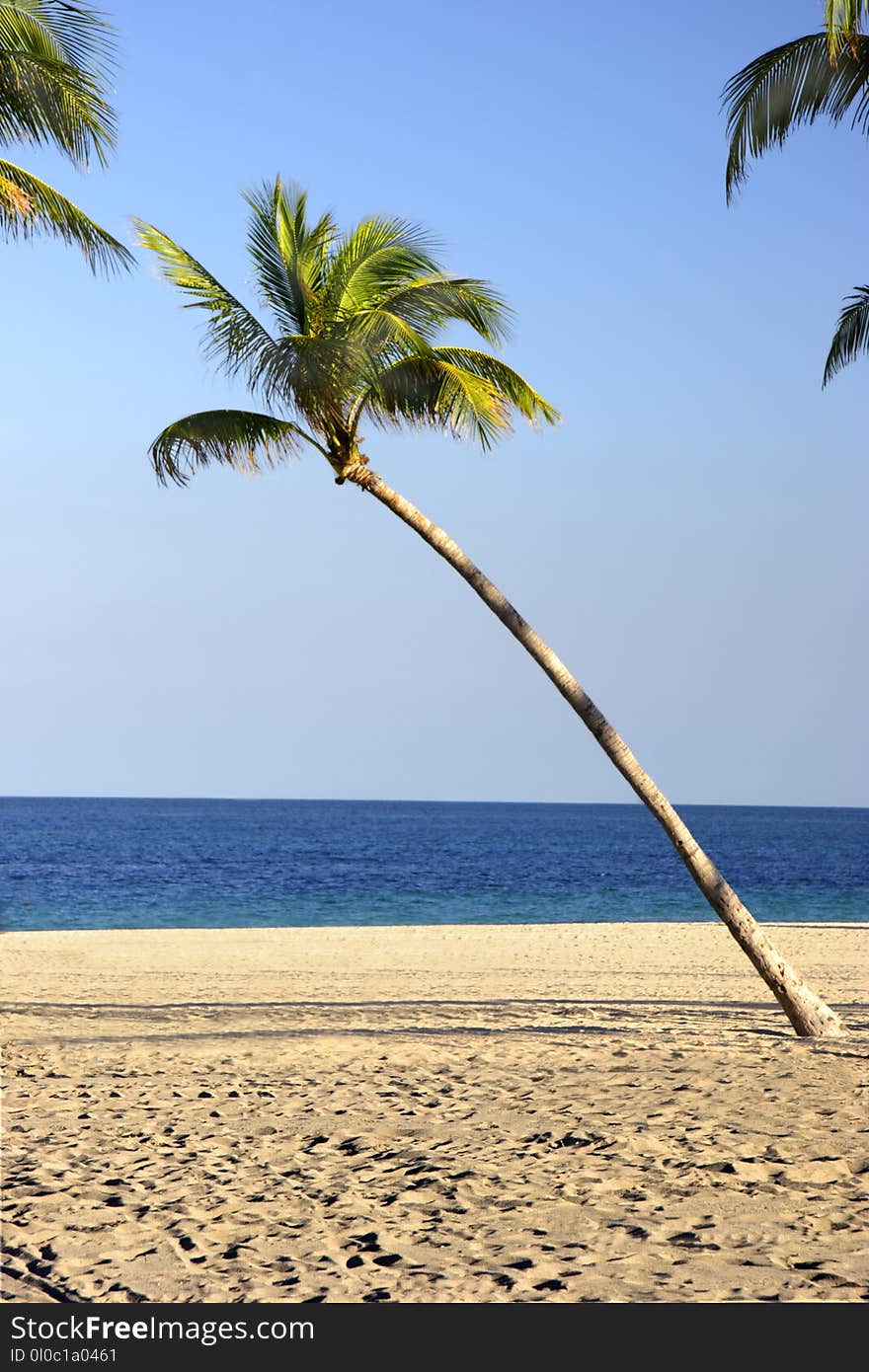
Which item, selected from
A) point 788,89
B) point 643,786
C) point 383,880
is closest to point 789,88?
point 788,89

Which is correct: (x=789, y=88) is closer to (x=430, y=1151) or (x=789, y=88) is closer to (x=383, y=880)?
(x=430, y=1151)

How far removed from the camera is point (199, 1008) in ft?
40.8

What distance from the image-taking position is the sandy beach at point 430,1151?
4.78 metres

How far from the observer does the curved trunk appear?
9.93 meters

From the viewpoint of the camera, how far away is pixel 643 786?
1023 centimetres

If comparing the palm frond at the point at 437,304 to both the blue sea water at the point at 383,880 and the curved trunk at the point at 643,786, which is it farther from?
the blue sea water at the point at 383,880

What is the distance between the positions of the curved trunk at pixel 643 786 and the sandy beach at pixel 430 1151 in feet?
→ 1.13

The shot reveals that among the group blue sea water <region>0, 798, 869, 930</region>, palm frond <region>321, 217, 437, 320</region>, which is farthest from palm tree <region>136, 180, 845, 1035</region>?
blue sea water <region>0, 798, 869, 930</region>

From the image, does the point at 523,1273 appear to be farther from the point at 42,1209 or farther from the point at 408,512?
the point at 408,512

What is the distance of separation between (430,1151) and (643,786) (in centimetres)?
447

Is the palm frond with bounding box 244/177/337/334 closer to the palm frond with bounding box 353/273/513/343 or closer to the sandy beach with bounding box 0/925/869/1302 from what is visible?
the palm frond with bounding box 353/273/513/343

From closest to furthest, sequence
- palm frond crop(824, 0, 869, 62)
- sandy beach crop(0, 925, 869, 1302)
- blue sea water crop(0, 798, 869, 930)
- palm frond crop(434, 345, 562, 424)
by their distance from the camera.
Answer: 1. sandy beach crop(0, 925, 869, 1302)
2. palm frond crop(824, 0, 869, 62)
3. palm frond crop(434, 345, 562, 424)
4. blue sea water crop(0, 798, 869, 930)

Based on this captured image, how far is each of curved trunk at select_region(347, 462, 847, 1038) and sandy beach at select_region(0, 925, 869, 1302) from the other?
0.35 metres
